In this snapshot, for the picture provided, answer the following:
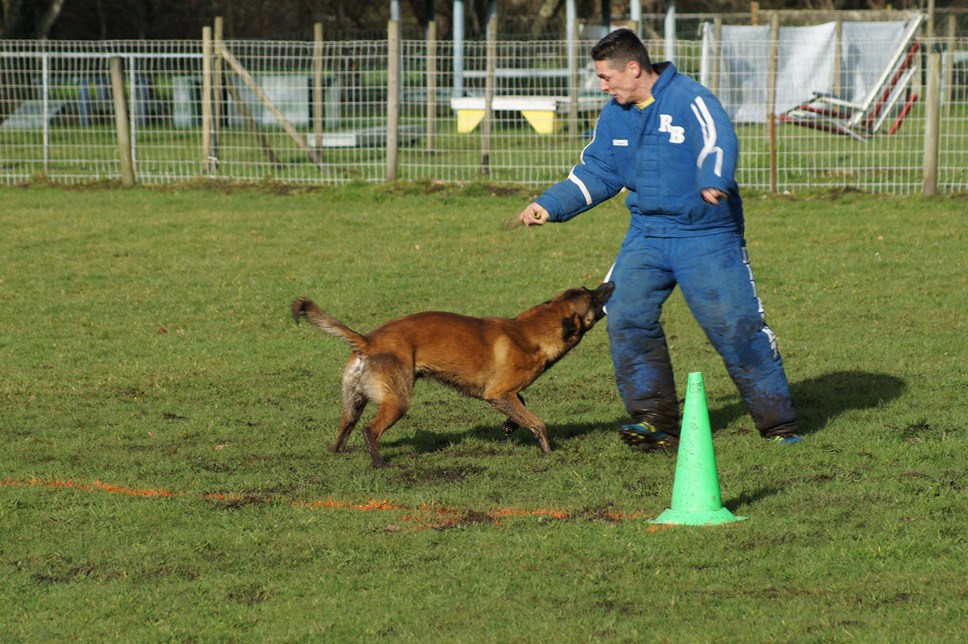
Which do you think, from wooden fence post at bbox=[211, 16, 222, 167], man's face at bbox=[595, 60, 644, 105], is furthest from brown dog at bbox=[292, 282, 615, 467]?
wooden fence post at bbox=[211, 16, 222, 167]

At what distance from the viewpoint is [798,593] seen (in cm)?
450

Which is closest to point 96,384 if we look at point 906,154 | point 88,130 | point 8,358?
point 8,358

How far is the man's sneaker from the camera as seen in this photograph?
6.72m

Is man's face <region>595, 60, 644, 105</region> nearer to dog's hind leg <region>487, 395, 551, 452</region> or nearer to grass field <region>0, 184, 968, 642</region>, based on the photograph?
dog's hind leg <region>487, 395, 551, 452</region>

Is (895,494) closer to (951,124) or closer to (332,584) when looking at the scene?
(332,584)

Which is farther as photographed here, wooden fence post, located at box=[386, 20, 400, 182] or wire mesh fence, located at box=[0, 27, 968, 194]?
wire mesh fence, located at box=[0, 27, 968, 194]

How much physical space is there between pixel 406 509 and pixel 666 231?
6.59ft

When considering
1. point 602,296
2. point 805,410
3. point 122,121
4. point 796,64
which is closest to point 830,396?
point 805,410

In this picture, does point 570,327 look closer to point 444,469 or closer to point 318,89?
point 444,469

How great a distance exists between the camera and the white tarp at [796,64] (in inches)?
696

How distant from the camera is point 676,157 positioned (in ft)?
21.2

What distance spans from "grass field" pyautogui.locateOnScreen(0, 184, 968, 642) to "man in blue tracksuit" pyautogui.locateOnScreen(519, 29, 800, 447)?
0.32 meters

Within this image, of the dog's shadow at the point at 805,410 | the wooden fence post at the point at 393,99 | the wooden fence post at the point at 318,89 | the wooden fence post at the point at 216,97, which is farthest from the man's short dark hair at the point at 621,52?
the wooden fence post at the point at 216,97

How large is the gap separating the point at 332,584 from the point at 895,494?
8.46 feet
